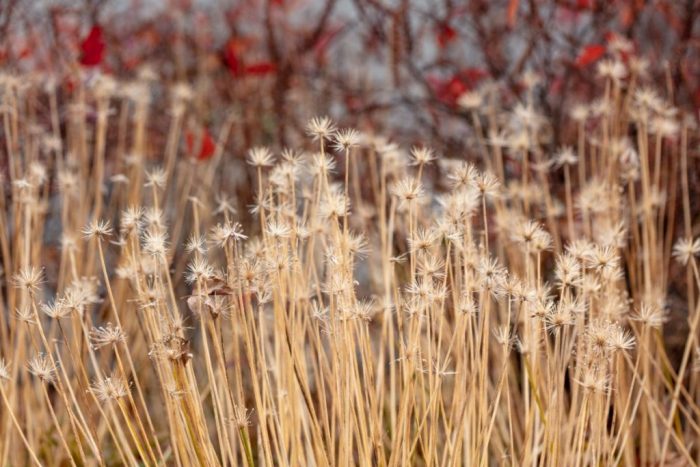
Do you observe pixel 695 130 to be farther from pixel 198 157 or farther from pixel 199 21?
pixel 199 21

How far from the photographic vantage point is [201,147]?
3480 mm

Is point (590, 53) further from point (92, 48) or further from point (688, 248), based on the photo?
point (92, 48)

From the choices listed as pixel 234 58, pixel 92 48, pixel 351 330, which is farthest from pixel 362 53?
pixel 351 330

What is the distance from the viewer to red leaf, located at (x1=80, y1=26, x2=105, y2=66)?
3.10 m

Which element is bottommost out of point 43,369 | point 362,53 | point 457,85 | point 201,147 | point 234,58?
point 43,369

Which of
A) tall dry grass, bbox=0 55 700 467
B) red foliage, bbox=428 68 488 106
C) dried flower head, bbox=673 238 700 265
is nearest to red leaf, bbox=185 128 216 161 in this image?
tall dry grass, bbox=0 55 700 467

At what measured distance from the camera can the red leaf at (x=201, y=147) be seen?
3377mm

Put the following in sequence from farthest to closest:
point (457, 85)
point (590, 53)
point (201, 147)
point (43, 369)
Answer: point (457, 85) < point (201, 147) < point (590, 53) < point (43, 369)

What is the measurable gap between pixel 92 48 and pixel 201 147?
54cm

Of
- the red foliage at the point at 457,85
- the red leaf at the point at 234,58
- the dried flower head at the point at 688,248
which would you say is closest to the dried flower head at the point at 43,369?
the dried flower head at the point at 688,248

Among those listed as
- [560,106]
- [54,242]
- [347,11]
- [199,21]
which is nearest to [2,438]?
[54,242]

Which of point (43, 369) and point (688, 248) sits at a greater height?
point (688, 248)

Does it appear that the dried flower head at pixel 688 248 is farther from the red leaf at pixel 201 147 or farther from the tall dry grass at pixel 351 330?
the red leaf at pixel 201 147

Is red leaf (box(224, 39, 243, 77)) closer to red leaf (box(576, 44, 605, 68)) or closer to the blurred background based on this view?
the blurred background
